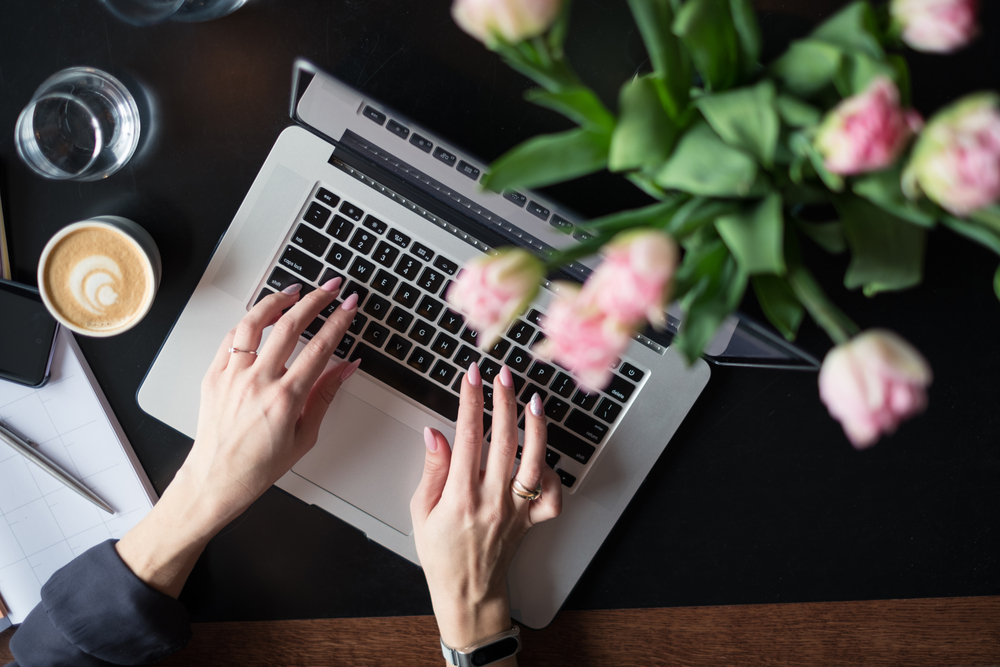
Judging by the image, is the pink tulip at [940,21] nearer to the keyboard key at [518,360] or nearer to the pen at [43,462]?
the keyboard key at [518,360]

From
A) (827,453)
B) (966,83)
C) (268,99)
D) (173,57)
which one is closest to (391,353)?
(268,99)

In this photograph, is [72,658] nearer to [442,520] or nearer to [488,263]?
[442,520]

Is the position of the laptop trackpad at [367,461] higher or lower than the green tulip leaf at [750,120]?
lower

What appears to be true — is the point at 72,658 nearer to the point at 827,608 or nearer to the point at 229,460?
the point at 229,460

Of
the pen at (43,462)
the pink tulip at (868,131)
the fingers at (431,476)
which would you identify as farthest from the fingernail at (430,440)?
the pink tulip at (868,131)

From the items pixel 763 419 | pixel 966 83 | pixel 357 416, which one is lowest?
pixel 357 416

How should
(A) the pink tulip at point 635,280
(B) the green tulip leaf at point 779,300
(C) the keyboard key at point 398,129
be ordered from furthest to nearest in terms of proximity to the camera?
(C) the keyboard key at point 398,129, (B) the green tulip leaf at point 779,300, (A) the pink tulip at point 635,280

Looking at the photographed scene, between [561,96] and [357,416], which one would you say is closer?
[561,96]

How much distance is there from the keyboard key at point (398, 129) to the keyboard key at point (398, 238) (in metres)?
0.11

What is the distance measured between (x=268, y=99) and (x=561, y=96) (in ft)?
1.78

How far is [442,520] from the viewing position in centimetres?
→ 75

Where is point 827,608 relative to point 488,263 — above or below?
below

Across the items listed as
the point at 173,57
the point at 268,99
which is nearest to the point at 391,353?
the point at 268,99

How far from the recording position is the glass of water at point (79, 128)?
30.3 inches
